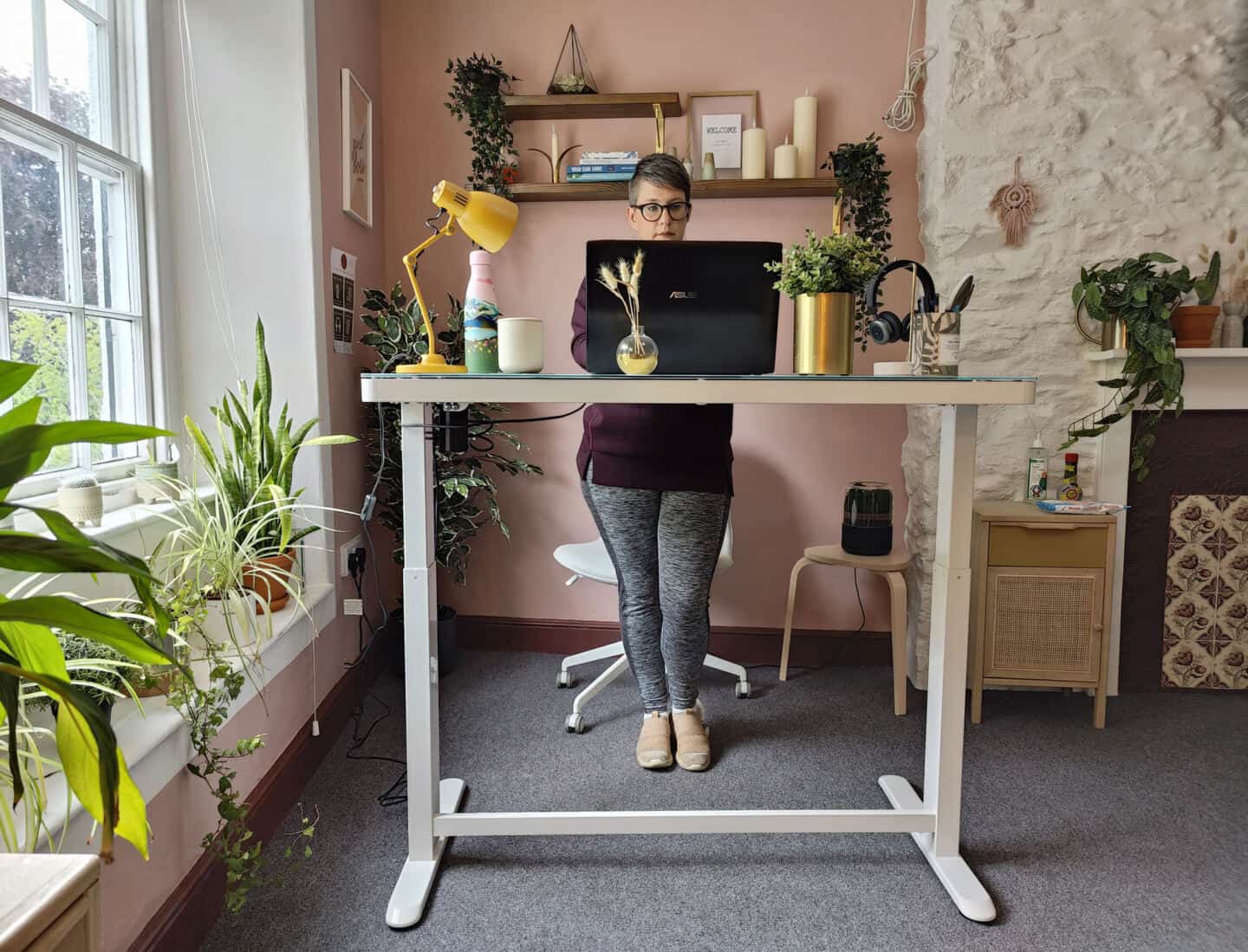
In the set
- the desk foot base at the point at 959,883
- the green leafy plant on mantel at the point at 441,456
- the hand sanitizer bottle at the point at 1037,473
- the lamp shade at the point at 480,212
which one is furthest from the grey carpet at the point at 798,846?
the lamp shade at the point at 480,212

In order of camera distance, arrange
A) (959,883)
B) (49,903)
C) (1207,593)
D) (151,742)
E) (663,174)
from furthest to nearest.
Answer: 1. (1207,593)
2. (663,174)
3. (959,883)
4. (151,742)
5. (49,903)

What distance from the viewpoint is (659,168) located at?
2.02 meters

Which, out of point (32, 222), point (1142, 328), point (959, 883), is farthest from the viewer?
point (1142, 328)

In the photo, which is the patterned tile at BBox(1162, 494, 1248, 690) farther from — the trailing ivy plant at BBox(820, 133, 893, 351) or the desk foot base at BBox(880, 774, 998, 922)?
the desk foot base at BBox(880, 774, 998, 922)

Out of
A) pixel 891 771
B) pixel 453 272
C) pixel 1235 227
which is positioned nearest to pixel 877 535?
pixel 891 771

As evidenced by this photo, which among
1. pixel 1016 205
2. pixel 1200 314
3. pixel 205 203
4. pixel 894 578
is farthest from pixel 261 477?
pixel 1200 314

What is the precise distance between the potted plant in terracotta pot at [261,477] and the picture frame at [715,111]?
66.2 inches

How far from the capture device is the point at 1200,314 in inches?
103

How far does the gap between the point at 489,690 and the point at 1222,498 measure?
99.9 inches

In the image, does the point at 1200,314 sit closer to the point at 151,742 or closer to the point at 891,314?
the point at 891,314

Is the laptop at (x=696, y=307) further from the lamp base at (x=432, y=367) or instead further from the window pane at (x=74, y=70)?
the window pane at (x=74, y=70)

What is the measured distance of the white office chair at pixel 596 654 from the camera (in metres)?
2.50

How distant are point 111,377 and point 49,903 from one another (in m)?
1.70

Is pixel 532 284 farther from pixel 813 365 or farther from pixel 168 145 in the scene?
pixel 813 365
